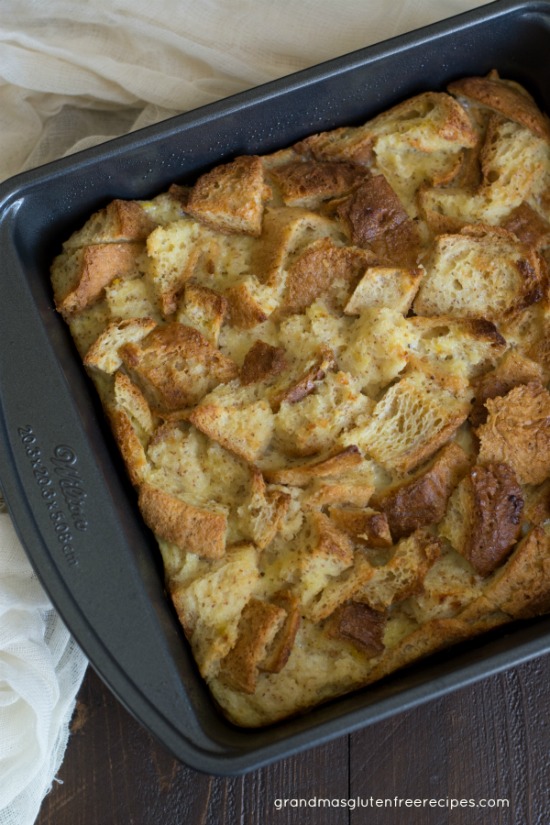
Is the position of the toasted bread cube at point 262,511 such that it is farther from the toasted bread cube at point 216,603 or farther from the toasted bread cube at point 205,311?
the toasted bread cube at point 205,311

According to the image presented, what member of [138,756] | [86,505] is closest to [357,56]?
[86,505]

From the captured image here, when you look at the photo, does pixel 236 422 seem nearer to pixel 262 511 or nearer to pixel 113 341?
pixel 262 511

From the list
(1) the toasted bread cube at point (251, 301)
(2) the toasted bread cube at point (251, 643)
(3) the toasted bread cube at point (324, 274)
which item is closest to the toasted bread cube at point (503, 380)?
(3) the toasted bread cube at point (324, 274)

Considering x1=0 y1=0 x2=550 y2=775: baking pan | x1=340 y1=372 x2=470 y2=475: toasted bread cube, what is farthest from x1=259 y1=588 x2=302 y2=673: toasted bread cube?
x1=340 y1=372 x2=470 y2=475: toasted bread cube

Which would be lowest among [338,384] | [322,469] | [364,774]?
[364,774]

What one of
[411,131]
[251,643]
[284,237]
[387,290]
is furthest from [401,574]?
[411,131]

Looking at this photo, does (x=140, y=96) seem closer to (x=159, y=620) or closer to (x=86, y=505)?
(x=86, y=505)

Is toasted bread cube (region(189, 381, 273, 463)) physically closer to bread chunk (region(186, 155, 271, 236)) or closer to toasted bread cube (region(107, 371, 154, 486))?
toasted bread cube (region(107, 371, 154, 486))
